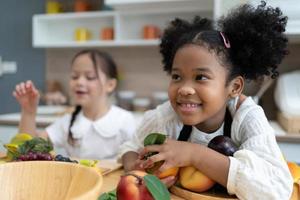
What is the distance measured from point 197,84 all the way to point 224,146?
138mm

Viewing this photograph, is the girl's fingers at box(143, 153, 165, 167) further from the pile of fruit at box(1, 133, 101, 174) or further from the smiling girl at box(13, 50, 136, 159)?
the smiling girl at box(13, 50, 136, 159)

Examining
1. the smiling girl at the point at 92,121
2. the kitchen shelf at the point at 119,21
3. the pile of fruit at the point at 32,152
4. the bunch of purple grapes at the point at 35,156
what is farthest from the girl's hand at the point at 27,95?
the kitchen shelf at the point at 119,21

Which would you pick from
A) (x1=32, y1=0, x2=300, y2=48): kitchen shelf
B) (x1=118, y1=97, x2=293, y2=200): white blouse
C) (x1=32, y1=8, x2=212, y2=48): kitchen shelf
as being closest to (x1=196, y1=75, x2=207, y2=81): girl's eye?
(x1=118, y1=97, x2=293, y2=200): white blouse

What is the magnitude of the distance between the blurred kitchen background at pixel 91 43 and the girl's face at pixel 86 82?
2.40 ft

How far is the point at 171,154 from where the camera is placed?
677 millimetres

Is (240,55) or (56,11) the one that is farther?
(56,11)

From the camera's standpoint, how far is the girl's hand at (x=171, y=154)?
0.67m

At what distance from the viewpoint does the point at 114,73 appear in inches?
68.1

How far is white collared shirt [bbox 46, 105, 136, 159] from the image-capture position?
1.50 meters

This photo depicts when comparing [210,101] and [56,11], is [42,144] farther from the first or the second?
[56,11]

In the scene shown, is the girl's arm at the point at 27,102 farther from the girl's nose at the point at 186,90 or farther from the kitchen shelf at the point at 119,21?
the kitchen shelf at the point at 119,21

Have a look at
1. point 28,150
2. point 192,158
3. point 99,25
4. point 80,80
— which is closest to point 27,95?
point 80,80

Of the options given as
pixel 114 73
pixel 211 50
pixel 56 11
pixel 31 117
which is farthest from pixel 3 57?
pixel 211 50

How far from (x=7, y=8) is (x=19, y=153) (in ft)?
6.33
